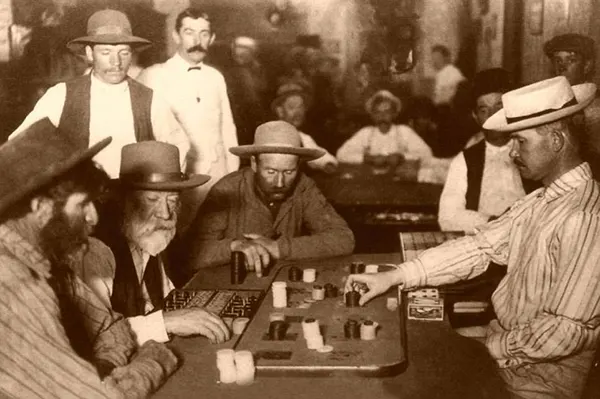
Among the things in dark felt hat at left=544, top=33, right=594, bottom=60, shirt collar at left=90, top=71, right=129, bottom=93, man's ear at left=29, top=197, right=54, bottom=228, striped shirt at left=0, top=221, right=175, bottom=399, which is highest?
dark felt hat at left=544, top=33, right=594, bottom=60

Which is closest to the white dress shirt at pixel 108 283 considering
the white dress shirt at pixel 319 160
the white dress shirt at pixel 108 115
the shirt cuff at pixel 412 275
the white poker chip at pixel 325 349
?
the white poker chip at pixel 325 349

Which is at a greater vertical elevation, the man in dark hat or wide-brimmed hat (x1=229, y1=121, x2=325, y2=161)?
wide-brimmed hat (x1=229, y1=121, x2=325, y2=161)

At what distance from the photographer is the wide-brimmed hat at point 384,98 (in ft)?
17.4

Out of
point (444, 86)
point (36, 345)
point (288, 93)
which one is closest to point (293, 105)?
point (288, 93)

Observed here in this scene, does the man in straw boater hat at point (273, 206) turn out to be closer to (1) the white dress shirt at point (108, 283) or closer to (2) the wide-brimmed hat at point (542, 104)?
(1) the white dress shirt at point (108, 283)

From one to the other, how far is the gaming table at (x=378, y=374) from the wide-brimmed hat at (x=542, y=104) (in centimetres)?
70

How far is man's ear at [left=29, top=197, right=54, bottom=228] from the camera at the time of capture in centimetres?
209

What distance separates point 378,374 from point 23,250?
0.97 metres

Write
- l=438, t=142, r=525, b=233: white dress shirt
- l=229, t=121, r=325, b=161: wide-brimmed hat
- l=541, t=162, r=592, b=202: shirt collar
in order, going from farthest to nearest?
l=438, t=142, r=525, b=233: white dress shirt → l=229, t=121, r=325, b=161: wide-brimmed hat → l=541, t=162, r=592, b=202: shirt collar

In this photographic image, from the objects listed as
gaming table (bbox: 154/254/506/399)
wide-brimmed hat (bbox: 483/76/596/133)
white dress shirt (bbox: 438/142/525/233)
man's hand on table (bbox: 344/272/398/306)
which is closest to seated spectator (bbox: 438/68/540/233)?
white dress shirt (bbox: 438/142/525/233)

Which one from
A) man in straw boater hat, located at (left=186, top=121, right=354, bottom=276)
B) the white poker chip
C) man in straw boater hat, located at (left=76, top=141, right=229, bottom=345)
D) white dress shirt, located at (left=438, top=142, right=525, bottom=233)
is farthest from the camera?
white dress shirt, located at (left=438, top=142, right=525, bottom=233)

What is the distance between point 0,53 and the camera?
536cm

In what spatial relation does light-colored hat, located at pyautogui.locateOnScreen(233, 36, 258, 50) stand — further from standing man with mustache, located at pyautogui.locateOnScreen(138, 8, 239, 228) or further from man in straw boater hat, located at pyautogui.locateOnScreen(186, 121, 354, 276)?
man in straw boater hat, located at pyautogui.locateOnScreen(186, 121, 354, 276)

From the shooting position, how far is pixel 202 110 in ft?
17.6
